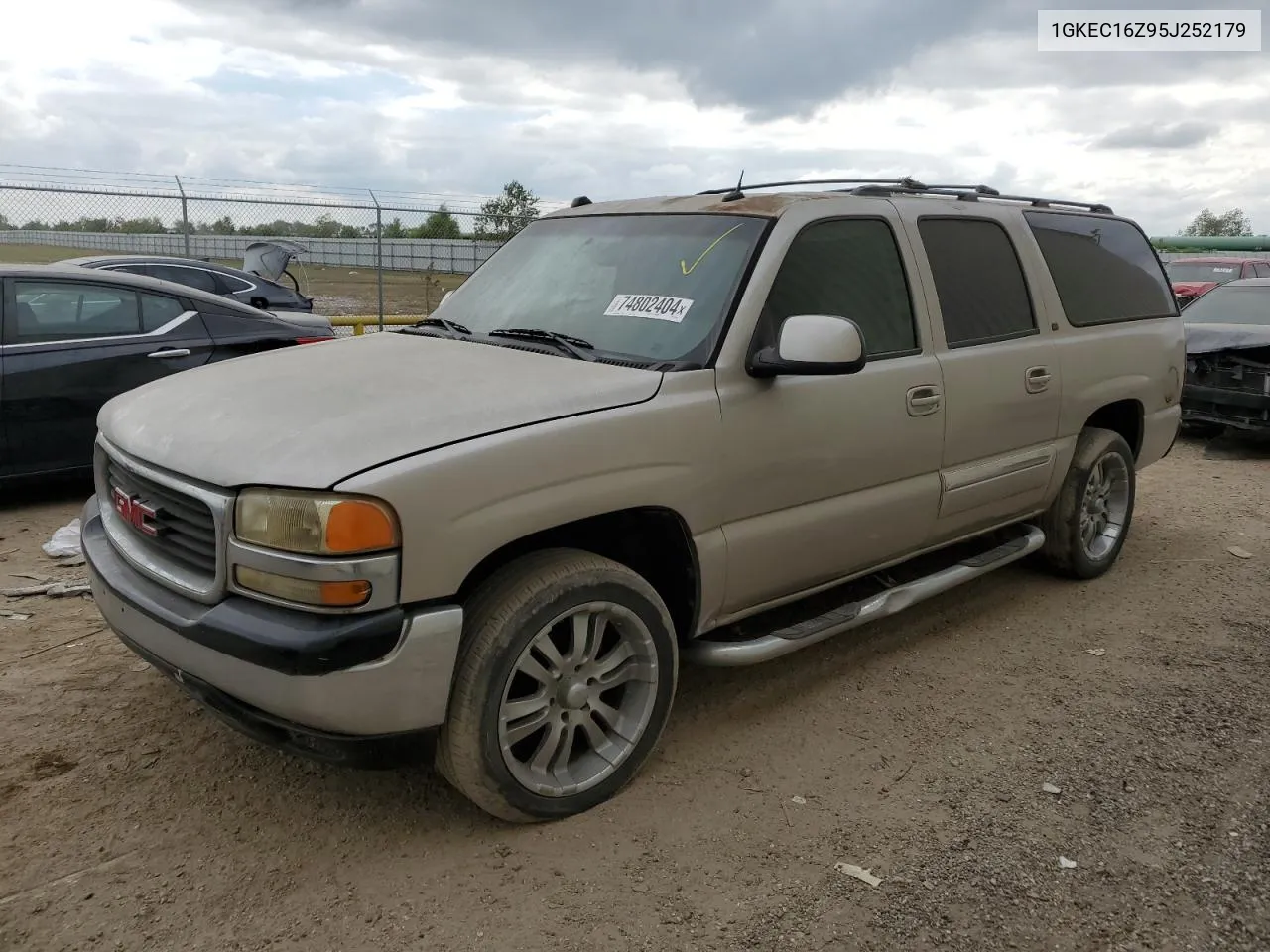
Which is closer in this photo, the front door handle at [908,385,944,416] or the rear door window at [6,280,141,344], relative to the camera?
the front door handle at [908,385,944,416]

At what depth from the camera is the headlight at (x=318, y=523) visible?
2.51m

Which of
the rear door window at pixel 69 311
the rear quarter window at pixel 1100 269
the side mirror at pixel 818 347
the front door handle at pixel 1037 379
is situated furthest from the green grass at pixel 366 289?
the side mirror at pixel 818 347

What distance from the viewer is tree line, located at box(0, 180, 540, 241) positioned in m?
14.1

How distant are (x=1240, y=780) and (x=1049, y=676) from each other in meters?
0.91

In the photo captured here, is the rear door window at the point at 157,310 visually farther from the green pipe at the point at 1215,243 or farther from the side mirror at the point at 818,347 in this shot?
the green pipe at the point at 1215,243

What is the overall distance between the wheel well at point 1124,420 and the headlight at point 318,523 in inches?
163

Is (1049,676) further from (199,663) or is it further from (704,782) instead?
(199,663)

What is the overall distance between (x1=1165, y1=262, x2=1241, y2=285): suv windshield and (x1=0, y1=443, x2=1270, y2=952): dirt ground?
13260 millimetres

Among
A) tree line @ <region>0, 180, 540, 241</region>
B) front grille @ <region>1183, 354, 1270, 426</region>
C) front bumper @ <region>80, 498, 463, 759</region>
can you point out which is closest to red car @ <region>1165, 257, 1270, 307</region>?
front grille @ <region>1183, 354, 1270, 426</region>

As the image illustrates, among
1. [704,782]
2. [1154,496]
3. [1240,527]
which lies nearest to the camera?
[704,782]

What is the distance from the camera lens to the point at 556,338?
3.57 metres

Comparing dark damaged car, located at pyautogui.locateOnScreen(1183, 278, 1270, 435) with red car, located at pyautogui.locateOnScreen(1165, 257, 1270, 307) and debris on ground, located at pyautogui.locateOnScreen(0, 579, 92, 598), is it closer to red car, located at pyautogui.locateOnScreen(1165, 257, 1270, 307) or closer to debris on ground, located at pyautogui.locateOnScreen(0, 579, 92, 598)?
red car, located at pyautogui.locateOnScreen(1165, 257, 1270, 307)

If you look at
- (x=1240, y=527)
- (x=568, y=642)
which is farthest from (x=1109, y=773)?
(x=1240, y=527)

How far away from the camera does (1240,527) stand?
6625 millimetres
